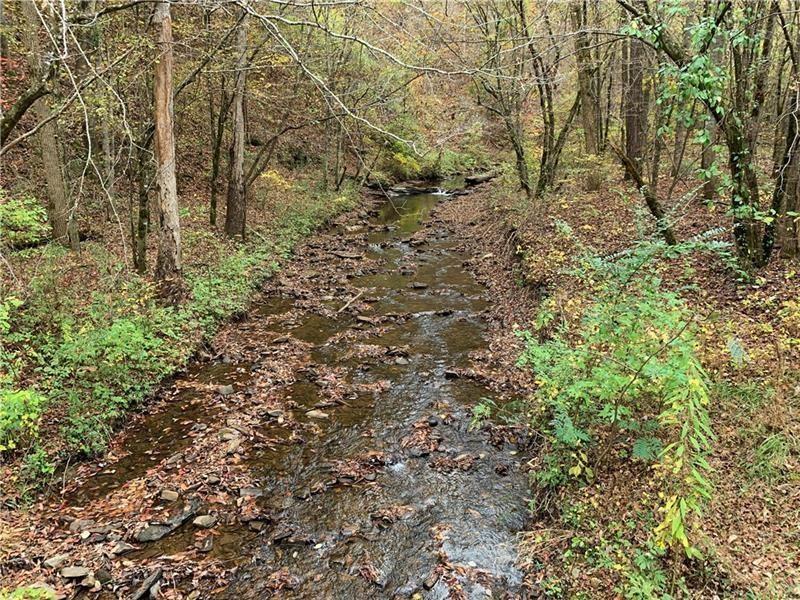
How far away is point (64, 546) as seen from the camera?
4.74 metres

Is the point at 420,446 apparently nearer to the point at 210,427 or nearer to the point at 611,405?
the point at 611,405

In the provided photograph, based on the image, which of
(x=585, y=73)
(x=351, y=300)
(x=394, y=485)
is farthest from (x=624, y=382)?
(x=585, y=73)

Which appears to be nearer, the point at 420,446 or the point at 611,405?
the point at 611,405

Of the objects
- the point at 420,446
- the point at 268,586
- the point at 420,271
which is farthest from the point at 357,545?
the point at 420,271

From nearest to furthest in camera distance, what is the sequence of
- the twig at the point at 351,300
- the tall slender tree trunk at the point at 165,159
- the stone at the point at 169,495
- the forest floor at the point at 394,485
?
the forest floor at the point at 394,485 < the stone at the point at 169,495 < the tall slender tree trunk at the point at 165,159 < the twig at the point at 351,300

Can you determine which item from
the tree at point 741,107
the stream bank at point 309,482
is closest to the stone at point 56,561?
the stream bank at point 309,482

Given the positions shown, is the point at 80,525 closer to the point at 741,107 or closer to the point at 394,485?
the point at 394,485

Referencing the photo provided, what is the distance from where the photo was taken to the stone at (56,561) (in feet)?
14.9

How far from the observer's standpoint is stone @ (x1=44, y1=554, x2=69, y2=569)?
4.53 m

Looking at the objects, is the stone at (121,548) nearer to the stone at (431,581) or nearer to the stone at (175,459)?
the stone at (175,459)

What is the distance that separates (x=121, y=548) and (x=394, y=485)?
289cm

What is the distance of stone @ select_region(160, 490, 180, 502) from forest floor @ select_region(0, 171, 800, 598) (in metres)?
0.03

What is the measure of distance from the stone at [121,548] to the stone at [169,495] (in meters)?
0.67

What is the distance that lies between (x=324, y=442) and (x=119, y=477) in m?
2.48
